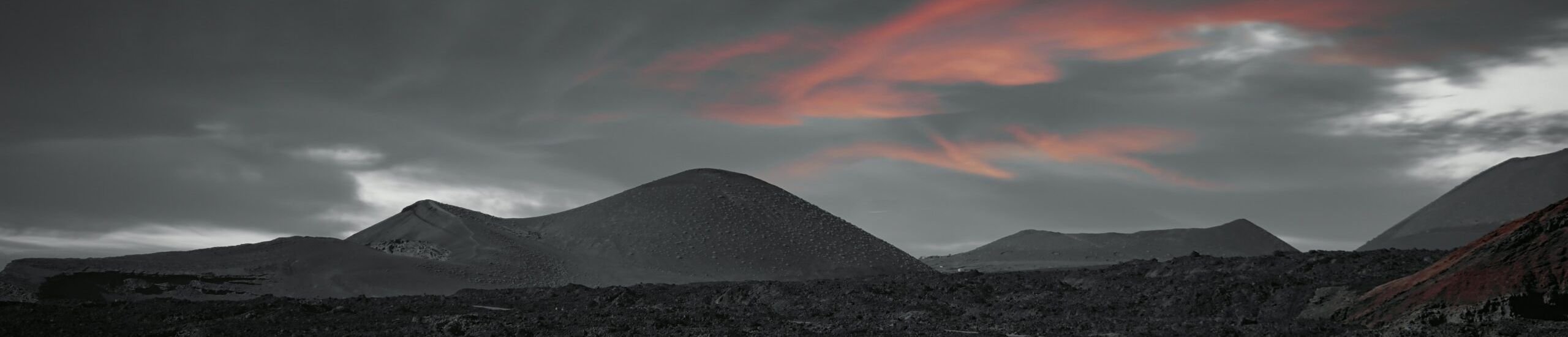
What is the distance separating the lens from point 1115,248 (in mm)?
81562

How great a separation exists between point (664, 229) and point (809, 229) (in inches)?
277

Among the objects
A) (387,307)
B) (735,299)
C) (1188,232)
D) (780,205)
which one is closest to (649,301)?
(735,299)

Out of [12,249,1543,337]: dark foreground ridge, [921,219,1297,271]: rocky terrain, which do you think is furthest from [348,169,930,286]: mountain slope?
[921,219,1297,271]: rocky terrain

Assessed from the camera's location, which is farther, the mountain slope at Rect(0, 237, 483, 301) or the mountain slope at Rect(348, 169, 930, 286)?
the mountain slope at Rect(348, 169, 930, 286)

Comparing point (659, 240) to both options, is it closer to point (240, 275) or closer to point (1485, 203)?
point (240, 275)

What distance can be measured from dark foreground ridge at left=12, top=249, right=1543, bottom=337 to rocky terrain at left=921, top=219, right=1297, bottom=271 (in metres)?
44.3

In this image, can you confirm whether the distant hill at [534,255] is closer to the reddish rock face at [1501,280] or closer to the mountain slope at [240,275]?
the mountain slope at [240,275]

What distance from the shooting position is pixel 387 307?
947 inches

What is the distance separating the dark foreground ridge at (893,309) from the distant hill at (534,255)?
8487 millimetres

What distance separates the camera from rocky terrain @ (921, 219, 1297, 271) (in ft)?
246

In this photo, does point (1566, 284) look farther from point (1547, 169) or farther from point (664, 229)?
point (1547, 169)

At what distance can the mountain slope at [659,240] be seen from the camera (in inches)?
1635

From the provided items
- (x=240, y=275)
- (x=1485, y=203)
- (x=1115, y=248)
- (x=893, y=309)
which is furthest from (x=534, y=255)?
(x=1485, y=203)

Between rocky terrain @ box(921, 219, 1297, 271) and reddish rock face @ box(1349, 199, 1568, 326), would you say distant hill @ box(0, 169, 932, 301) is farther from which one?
reddish rock face @ box(1349, 199, 1568, 326)
